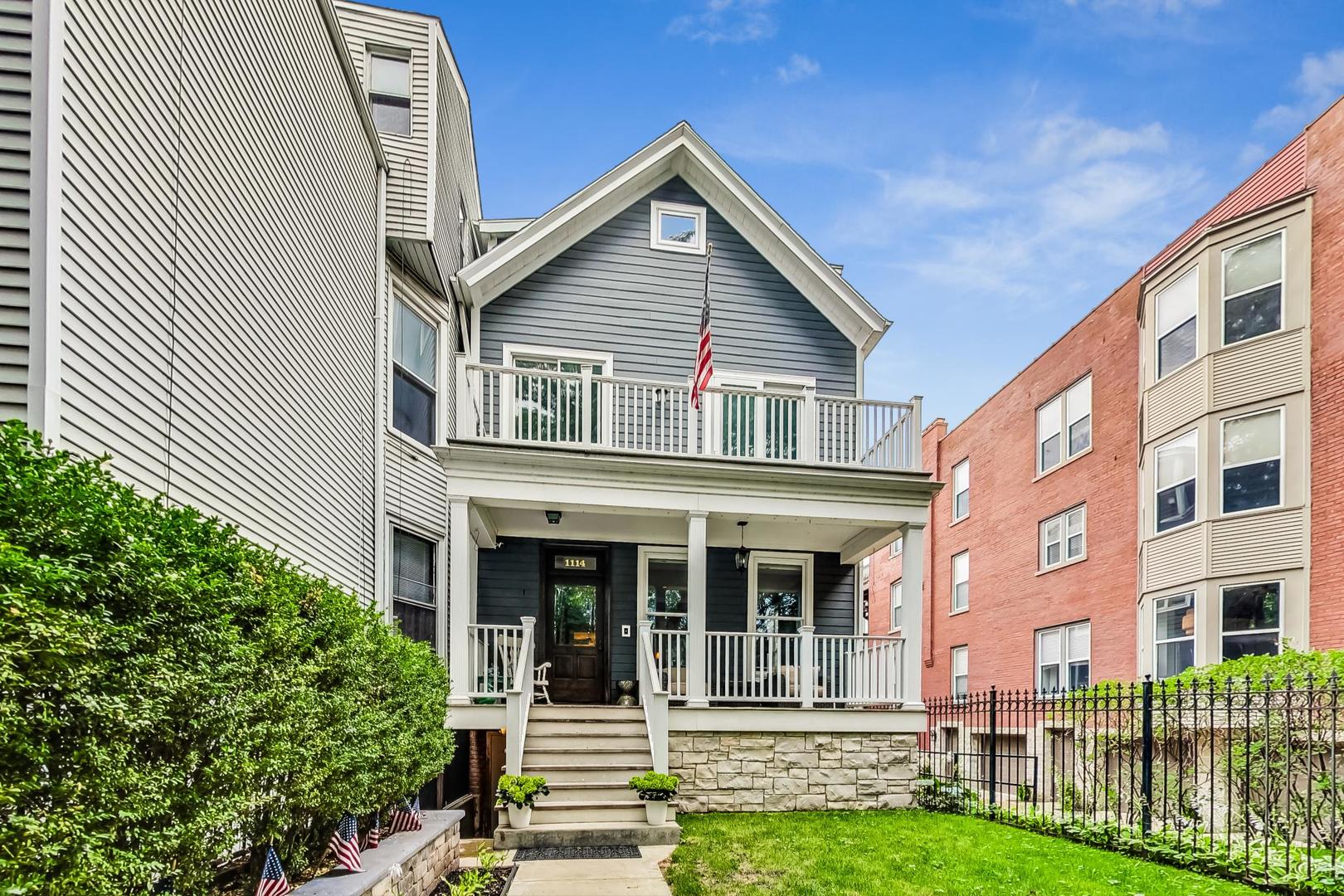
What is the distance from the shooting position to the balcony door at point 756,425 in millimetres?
9766

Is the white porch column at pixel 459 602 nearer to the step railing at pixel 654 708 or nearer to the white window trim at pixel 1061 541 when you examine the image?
the step railing at pixel 654 708

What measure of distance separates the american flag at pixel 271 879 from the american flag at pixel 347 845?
2.29 feet

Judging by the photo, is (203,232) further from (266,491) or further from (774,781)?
(774,781)

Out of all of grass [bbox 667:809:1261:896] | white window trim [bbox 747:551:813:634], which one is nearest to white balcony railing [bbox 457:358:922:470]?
white window trim [bbox 747:551:813:634]

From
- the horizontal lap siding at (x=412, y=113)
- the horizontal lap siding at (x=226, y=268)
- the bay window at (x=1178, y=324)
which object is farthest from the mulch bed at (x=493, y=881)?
the bay window at (x=1178, y=324)

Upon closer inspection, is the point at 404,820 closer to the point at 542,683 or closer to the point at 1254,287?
the point at 542,683

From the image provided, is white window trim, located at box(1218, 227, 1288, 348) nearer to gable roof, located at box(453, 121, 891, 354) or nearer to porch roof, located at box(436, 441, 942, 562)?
gable roof, located at box(453, 121, 891, 354)

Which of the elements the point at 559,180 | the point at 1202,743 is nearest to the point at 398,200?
the point at 1202,743

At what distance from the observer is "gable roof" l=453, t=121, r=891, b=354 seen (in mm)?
11328

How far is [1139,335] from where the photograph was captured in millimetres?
13969

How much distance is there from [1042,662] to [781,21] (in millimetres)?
14472

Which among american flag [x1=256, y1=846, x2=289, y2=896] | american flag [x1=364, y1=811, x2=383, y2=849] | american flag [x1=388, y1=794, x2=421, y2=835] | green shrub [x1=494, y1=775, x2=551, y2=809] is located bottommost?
green shrub [x1=494, y1=775, x2=551, y2=809]

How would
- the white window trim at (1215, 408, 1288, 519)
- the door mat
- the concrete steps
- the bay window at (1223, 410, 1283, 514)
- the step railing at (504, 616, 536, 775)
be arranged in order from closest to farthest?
1. the door mat
2. the concrete steps
3. the step railing at (504, 616, 536, 775)
4. the white window trim at (1215, 408, 1288, 519)
5. the bay window at (1223, 410, 1283, 514)

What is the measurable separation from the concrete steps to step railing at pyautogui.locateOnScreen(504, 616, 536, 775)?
257 mm
